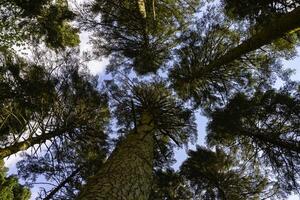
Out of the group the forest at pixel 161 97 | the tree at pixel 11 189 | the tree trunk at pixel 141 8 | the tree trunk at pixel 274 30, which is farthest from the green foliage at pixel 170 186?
the tree at pixel 11 189

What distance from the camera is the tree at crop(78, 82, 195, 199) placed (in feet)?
15.7

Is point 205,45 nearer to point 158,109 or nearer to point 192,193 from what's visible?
point 158,109

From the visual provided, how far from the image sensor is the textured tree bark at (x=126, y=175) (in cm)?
453

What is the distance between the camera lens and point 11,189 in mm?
12875

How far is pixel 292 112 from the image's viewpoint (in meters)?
7.32

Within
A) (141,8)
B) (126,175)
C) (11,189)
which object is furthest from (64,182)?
(11,189)

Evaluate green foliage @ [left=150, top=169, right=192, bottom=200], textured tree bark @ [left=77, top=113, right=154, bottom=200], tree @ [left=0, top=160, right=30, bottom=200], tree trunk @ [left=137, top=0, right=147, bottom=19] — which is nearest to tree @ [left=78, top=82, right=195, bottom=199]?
textured tree bark @ [left=77, top=113, right=154, bottom=200]

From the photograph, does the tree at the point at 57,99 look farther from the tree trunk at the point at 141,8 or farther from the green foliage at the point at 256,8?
the green foliage at the point at 256,8

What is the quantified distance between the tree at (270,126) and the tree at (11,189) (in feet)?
26.7

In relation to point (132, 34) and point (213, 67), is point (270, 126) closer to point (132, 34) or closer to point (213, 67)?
point (213, 67)

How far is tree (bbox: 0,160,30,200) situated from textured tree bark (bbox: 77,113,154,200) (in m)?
7.53

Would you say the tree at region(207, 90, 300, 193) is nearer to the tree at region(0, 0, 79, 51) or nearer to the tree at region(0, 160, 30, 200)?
the tree at region(0, 0, 79, 51)

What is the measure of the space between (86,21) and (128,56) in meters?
1.56

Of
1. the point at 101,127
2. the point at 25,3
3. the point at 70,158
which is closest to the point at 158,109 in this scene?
the point at 101,127
